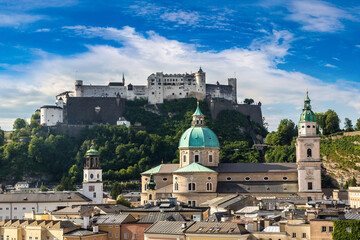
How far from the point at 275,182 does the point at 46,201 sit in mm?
25691

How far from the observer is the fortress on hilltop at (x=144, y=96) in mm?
126225

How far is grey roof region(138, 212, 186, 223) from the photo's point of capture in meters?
52.1

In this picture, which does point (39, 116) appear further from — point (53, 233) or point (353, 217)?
point (353, 217)

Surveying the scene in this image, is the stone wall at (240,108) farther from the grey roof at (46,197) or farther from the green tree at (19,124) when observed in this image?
the grey roof at (46,197)

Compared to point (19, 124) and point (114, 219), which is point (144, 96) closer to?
point (19, 124)

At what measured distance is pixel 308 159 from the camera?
7469cm

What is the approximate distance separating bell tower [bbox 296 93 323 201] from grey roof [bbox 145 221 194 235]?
27.7 meters

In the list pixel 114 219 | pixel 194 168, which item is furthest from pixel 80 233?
pixel 194 168

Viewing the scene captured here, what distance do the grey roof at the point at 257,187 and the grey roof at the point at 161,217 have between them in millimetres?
22503

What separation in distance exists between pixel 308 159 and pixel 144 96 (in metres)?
60.8

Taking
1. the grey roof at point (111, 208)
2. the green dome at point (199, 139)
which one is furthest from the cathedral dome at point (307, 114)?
the grey roof at point (111, 208)

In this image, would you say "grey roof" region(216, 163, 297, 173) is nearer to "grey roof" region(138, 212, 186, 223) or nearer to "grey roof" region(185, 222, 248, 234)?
"grey roof" region(138, 212, 186, 223)

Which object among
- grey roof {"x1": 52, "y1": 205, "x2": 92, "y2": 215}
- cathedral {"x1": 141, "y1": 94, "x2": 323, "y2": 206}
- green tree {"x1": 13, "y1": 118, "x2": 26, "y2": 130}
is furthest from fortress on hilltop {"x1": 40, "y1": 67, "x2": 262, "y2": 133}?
grey roof {"x1": 52, "y1": 205, "x2": 92, "y2": 215}

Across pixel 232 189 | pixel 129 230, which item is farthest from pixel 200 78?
pixel 129 230
